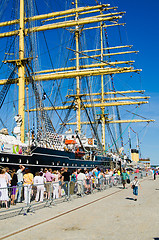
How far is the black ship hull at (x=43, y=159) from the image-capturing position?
16.1m

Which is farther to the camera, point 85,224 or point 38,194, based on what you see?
point 38,194

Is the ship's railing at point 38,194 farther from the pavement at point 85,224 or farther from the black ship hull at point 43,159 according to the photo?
the black ship hull at point 43,159

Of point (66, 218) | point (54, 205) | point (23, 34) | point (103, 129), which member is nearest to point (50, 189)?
point (54, 205)

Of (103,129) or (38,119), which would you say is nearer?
(38,119)

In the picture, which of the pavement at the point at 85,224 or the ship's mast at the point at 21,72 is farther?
the ship's mast at the point at 21,72

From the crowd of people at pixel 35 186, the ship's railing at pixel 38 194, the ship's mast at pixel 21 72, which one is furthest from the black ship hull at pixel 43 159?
the ship's railing at pixel 38 194

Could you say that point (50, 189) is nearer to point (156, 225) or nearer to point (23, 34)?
point (156, 225)

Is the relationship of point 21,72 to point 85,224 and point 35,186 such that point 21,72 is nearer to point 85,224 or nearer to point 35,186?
point 35,186

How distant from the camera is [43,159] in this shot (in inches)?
776

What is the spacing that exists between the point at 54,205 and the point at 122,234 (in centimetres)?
510

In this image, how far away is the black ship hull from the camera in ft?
52.8

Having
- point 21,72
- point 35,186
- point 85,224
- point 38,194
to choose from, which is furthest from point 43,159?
point 85,224

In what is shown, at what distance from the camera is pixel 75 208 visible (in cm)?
1035

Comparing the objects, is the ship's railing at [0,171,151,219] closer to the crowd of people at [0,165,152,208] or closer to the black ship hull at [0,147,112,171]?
the crowd of people at [0,165,152,208]
